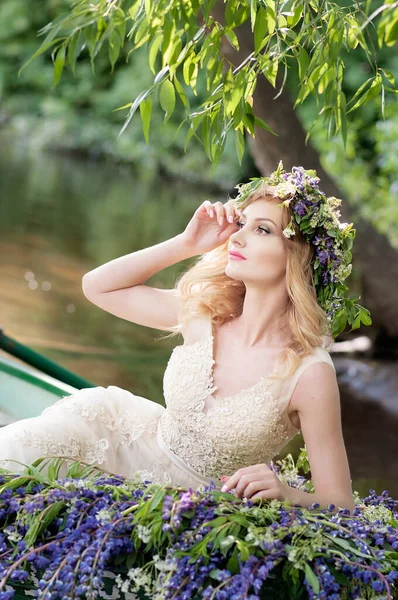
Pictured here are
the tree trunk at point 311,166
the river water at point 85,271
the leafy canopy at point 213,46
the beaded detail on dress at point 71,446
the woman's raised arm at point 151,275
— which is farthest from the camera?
the tree trunk at point 311,166

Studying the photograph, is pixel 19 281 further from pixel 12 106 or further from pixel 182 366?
pixel 12 106

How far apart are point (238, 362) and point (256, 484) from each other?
605 mm

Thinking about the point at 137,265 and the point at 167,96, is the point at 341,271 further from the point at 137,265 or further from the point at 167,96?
the point at 167,96

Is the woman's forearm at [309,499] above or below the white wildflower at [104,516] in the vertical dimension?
above

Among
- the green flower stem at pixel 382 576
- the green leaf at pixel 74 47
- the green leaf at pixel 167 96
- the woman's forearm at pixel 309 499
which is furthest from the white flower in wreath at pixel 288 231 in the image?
the green flower stem at pixel 382 576

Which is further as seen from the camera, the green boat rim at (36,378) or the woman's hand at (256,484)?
the green boat rim at (36,378)

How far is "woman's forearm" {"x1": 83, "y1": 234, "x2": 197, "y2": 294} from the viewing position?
272cm

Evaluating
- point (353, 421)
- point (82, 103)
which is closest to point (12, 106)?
point (82, 103)

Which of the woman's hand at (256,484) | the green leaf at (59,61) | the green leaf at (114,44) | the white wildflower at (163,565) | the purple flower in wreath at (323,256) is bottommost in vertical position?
the white wildflower at (163,565)

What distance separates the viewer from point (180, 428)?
2.51 m

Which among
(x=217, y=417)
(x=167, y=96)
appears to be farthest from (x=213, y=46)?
(x=217, y=417)

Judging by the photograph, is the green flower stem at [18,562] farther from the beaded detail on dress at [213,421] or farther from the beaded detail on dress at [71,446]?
the beaded detail on dress at [213,421]

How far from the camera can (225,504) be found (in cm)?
183

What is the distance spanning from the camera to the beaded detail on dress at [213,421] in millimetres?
2416
